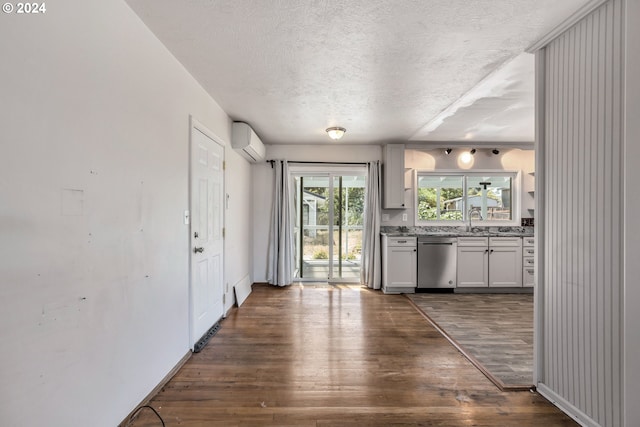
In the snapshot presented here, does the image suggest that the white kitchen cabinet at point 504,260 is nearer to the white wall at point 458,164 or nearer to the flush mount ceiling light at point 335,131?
the white wall at point 458,164

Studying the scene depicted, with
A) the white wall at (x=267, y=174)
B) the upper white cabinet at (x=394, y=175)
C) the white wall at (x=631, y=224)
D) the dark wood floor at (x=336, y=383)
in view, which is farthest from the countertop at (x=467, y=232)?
the white wall at (x=631, y=224)

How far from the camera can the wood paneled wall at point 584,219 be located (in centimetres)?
146

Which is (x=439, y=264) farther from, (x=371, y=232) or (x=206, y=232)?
(x=206, y=232)

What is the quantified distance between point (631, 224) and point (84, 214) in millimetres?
2632

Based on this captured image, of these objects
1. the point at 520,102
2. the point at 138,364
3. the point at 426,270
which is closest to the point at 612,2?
the point at 520,102

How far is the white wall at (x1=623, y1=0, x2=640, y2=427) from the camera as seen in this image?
133 cm

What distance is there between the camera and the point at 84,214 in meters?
1.31

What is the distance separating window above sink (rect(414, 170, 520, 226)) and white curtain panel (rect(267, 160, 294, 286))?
2.33 metres

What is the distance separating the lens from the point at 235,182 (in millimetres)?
3910

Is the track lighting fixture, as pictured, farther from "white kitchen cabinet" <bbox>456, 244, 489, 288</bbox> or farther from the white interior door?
"white kitchen cabinet" <bbox>456, 244, 489, 288</bbox>

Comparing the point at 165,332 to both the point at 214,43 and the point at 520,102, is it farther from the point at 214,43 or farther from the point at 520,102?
the point at 520,102

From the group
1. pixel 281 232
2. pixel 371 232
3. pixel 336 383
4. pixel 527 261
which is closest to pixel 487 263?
pixel 527 261

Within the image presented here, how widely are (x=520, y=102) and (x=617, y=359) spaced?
8.88ft

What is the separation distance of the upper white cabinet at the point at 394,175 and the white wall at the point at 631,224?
11.1ft
